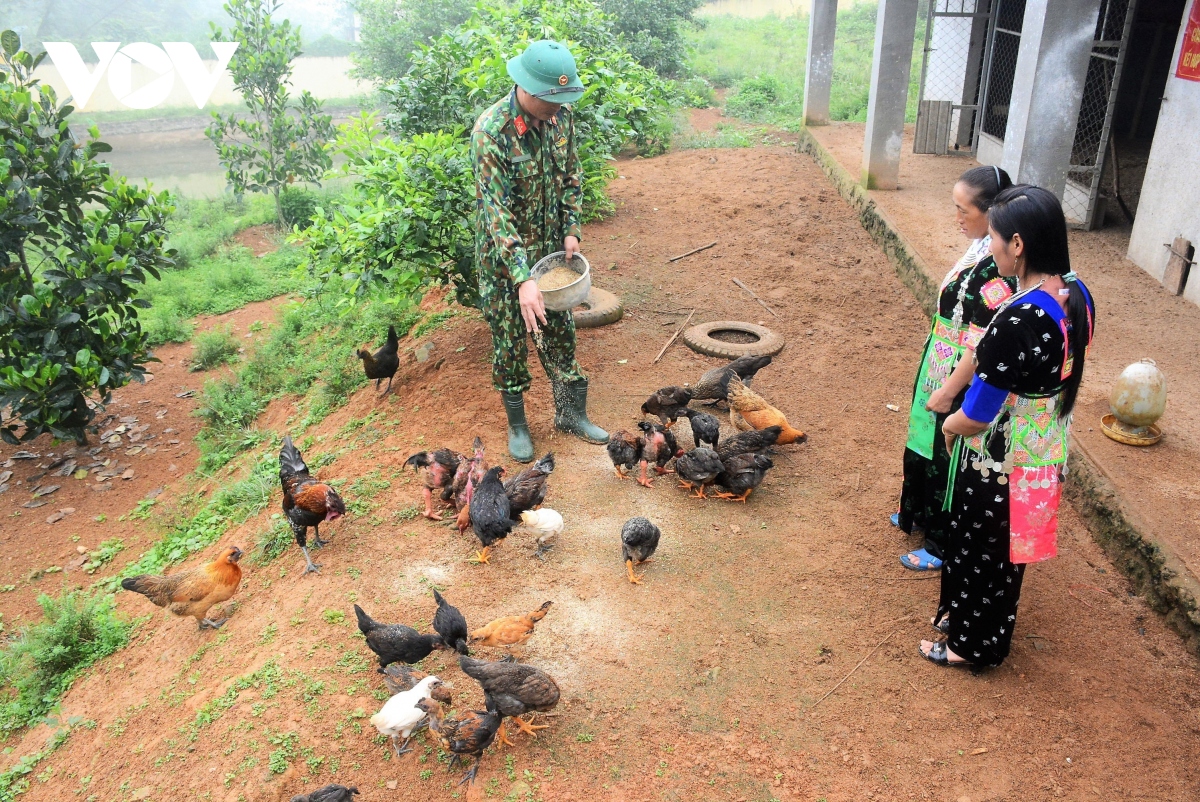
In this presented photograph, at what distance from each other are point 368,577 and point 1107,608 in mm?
4192

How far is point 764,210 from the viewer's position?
1155 cm

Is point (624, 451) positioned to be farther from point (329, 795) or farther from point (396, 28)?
point (396, 28)

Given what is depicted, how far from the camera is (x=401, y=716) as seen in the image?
3.62 meters

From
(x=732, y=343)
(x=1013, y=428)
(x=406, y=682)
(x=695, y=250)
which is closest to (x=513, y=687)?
(x=406, y=682)

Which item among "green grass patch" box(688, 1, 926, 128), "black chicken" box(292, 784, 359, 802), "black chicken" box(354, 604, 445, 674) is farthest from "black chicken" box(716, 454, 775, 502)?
"green grass patch" box(688, 1, 926, 128)

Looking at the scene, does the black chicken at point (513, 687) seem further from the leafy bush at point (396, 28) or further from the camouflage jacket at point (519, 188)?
the leafy bush at point (396, 28)

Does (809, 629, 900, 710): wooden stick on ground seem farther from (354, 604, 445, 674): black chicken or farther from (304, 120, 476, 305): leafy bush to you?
(304, 120, 476, 305): leafy bush

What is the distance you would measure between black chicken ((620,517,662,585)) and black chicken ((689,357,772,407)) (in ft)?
6.56

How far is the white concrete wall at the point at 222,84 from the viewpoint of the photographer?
2981 cm

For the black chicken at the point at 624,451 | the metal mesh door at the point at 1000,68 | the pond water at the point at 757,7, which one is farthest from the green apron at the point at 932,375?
the pond water at the point at 757,7

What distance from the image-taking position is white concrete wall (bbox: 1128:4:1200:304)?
7321 mm

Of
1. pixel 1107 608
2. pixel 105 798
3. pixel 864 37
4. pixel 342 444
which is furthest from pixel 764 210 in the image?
pixel 864 37

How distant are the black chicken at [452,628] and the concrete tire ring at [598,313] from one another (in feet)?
14.1

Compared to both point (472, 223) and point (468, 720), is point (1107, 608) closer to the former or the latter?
point (468, 720)
